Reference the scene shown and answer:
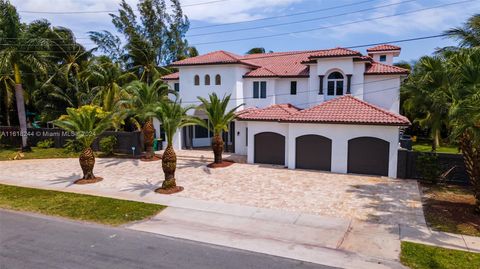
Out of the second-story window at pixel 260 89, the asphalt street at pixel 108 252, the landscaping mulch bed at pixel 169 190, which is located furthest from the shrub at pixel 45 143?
the asphalt street at pixel 108 252

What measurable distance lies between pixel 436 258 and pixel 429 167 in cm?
957

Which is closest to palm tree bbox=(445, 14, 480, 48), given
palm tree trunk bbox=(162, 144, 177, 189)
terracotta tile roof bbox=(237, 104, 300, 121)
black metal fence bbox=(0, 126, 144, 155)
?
terracotta tile roof bbox=(237, 104, 300, 121)

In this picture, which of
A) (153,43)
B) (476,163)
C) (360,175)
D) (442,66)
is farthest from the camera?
(153,43)

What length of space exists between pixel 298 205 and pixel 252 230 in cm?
331

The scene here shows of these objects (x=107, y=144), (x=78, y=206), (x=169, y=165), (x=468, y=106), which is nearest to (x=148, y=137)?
(x=107, y=144)

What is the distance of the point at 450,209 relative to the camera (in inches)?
512

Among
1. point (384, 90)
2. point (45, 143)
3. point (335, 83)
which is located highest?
point (335, 83)

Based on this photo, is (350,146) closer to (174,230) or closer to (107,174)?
(174,230)

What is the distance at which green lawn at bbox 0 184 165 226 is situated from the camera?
12445 millimetres

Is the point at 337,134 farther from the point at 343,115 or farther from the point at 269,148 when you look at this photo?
the point at 269,148

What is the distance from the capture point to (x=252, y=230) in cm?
1106

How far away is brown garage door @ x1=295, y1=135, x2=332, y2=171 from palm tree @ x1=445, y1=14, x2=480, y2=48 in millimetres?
8975

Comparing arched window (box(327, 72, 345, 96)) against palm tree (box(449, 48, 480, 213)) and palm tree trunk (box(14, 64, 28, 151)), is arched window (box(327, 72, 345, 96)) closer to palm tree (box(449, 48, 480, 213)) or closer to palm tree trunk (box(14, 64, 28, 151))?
palm tree (box(449, 48, 480, 213))

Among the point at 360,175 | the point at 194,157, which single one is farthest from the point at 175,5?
the point at 360,175
